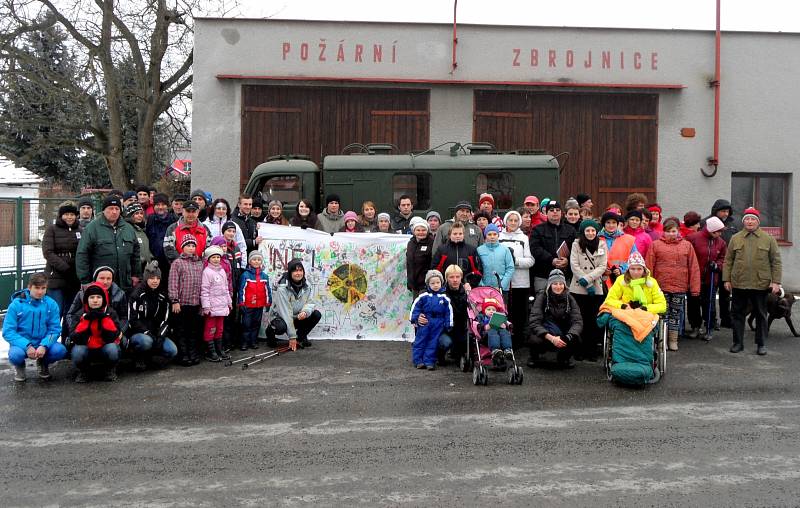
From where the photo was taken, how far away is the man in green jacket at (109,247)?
857cm

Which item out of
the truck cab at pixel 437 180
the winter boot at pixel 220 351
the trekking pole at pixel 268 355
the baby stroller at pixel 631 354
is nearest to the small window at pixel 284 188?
the truck cab at pixel 437 180

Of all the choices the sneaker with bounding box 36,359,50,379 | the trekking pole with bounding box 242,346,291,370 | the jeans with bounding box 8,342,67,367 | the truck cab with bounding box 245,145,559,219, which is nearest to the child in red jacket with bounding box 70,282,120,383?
the jeans with bounding box 8,342,67,367

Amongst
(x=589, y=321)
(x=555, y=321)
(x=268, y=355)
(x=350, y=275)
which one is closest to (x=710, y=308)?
Result: (x=589, y=321)

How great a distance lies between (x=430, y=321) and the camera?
8508 mm

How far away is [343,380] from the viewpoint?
792 centimetres

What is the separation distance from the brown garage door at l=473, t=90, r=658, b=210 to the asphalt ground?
8.62 metres

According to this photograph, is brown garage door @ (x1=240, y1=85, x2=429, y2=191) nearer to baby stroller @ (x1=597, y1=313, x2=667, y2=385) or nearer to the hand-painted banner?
the hand-painted banner

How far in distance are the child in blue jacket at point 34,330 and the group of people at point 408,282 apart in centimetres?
Result: 2

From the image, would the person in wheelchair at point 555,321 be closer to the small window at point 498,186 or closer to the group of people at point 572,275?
the group of people at point 572,275

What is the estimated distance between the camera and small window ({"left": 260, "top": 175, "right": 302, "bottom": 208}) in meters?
13.3

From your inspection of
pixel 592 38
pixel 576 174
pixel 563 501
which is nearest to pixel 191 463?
pixel 563 501

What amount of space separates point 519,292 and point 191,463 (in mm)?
5612

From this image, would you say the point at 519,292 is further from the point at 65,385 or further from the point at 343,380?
the point at 65,385

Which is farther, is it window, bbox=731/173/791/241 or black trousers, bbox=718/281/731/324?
window, bbox=731/173/791/241
